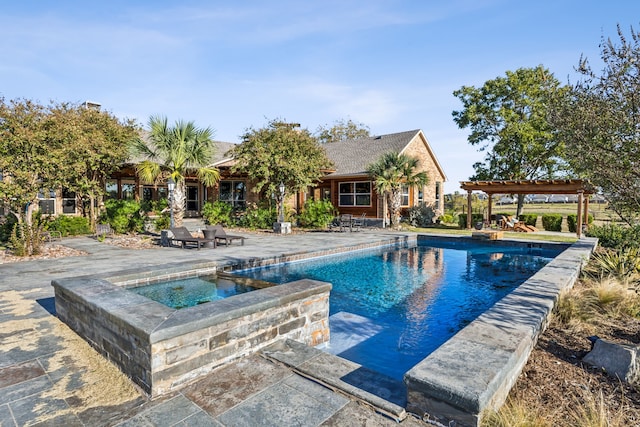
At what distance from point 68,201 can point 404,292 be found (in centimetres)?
1838

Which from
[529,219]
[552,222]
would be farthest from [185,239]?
[529,219]

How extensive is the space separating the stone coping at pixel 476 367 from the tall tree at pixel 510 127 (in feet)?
75.6

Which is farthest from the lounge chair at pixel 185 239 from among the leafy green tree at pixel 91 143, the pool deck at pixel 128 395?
the pool deck at pixel 128 395

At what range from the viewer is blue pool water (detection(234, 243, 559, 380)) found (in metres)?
5.21

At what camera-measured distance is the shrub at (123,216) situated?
1602cm

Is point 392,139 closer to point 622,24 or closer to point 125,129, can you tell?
point 125,129

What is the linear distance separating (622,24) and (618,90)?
2.37 ft

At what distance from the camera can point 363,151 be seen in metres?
25.2

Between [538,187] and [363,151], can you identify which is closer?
[538,187]

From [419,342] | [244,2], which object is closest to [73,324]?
[419,342]

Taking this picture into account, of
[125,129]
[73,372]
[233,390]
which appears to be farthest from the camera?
[125,129]

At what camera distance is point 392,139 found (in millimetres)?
25297

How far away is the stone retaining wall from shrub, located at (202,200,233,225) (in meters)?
14.9

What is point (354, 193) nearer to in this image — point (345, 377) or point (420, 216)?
point (420, 216)
